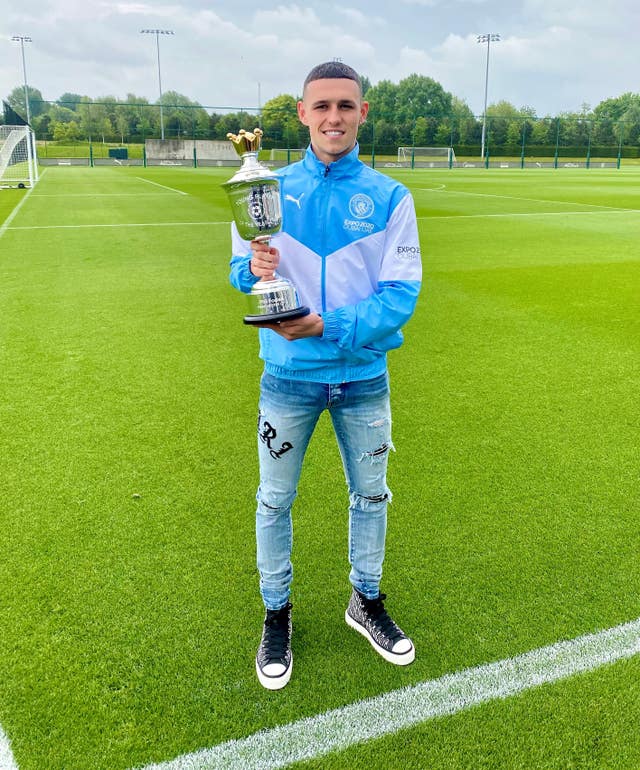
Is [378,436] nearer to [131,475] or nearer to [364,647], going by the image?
[364,647]

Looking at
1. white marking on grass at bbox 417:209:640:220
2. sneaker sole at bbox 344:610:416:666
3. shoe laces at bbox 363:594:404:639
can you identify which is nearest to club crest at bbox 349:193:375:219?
shoe laces at bbox 363:594:404:639

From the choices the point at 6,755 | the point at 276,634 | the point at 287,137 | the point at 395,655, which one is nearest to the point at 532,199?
the point at 395,655

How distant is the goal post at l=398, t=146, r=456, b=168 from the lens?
5556 centimetres

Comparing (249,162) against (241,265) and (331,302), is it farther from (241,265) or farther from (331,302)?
(331,302)

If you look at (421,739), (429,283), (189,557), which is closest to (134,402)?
(189,557)

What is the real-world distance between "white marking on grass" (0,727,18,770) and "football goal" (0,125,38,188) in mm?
25014

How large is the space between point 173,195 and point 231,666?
23484 mm

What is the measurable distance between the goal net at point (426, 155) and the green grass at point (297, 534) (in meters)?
51.2

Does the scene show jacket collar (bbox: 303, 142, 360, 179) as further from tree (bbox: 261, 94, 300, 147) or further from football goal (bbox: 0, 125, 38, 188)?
tree (bbox: 261, 94, 300, 147)

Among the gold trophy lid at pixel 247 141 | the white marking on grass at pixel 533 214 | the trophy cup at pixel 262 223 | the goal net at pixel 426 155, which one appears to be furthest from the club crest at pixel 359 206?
the goal net at pixel 426 155

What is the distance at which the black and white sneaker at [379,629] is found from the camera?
264cm

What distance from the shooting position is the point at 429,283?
9.35m

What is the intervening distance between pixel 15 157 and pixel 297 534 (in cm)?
3155

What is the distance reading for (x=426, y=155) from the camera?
2216 inches
